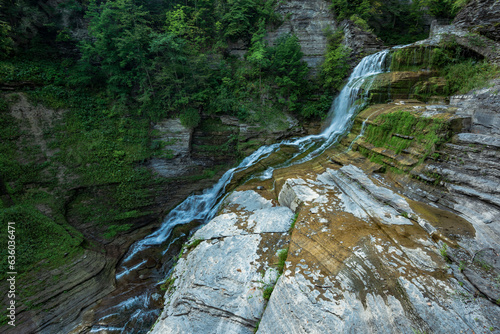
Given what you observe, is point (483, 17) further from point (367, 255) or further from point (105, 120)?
point (105, 120)

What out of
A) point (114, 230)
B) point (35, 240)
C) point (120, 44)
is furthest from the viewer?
point (120, 44)

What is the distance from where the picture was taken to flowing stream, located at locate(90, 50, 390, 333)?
19.2 ft

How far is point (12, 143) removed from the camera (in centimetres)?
827

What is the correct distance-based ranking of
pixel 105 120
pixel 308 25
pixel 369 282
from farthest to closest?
1. pixel 308 25
2. pixel 105 120
3. pixel 369 282

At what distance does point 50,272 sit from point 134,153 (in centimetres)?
575

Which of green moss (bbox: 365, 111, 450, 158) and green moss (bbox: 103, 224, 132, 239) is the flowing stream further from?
green moss (bbox: 365, 111, 450, 158)

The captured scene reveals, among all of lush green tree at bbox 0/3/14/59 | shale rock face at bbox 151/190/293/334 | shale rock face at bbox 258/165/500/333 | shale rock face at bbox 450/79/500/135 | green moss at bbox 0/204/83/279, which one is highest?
lush green tree at bbox 0/3/14/59

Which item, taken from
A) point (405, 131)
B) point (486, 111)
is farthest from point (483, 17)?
point (405, 131)

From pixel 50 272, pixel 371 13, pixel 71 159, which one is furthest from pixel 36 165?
pixel 371 13

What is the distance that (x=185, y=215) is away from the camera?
948 centimetres

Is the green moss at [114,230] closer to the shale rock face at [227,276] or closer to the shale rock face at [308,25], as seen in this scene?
the shale rock face at [227,276]

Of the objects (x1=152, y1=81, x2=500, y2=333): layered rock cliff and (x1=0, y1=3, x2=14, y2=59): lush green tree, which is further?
(x1=0, y1=3, x2=14, y2=59): lush green tree

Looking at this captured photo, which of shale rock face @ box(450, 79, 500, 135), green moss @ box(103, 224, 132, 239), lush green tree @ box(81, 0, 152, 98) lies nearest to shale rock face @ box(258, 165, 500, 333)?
shale rock face @ box(450, 79, 500, 135)

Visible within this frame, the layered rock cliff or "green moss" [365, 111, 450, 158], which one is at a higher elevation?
"green moss" [365, 111, 450, 158]
